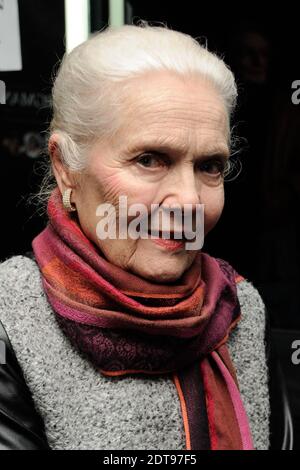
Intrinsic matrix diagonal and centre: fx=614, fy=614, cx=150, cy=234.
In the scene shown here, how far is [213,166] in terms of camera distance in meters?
1.44

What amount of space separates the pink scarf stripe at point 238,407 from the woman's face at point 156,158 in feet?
0.90

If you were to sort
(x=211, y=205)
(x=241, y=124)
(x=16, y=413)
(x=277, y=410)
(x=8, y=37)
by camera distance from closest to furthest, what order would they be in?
(x=16, y=413) < (x=211, y=205) < (x=277, y=410) < (x=8, y=37) < (x=241, y=124)

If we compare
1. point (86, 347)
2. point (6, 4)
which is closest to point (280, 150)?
point (6, 4)

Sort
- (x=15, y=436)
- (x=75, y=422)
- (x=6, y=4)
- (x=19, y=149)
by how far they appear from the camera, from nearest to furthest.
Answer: (x=15, y=436) < (x=75, y=422) < (x=6, y=4) < (x=19, y=149)

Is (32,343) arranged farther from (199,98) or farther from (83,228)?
(199,98)

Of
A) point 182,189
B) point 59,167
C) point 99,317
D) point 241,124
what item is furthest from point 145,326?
point 241,124

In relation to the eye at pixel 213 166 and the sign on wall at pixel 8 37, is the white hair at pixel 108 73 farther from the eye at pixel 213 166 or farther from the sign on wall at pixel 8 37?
the sign on wall at pixel 8 37

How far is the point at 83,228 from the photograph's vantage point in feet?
4.71

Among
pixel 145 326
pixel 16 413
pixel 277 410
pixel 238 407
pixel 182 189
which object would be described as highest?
pixel 182 189

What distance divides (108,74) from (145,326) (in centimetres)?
56

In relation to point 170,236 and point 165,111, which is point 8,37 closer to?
point 165,111

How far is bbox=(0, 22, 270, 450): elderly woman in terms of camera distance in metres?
1.34
